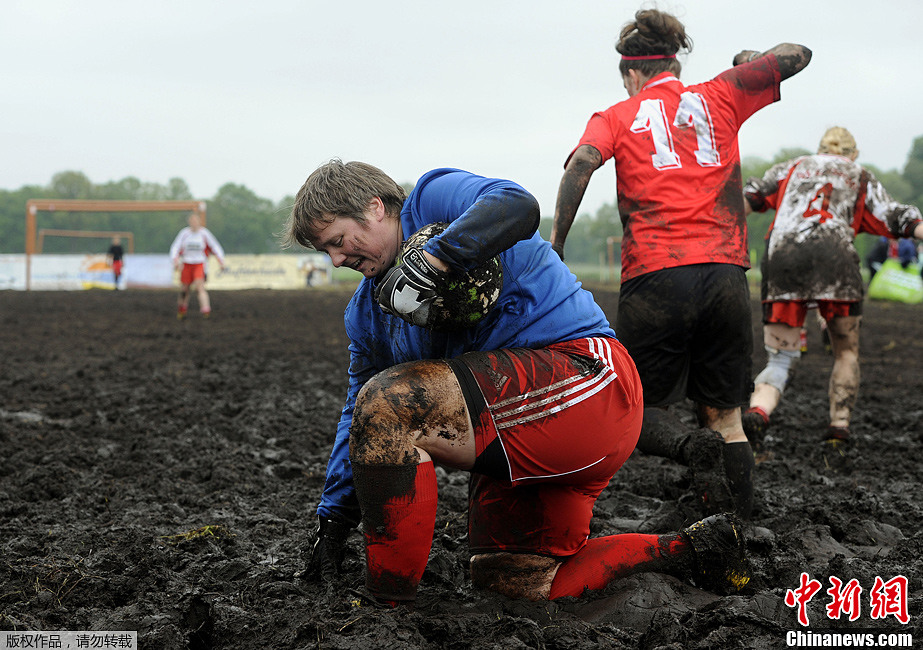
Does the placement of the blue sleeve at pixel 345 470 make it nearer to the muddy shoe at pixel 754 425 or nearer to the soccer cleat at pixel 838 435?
the muddy shoe at pixel 754 425

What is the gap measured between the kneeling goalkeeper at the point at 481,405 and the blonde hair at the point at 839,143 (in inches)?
133

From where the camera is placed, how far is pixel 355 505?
275cm

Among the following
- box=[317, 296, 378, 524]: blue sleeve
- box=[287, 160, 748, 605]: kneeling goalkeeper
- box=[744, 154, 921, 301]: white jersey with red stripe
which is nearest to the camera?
box=[287, 160, 748, 605]: kneeling goalkeeper

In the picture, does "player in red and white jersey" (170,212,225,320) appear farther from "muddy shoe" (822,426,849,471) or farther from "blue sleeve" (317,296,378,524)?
"blue sleeve" (317,296,378,524)

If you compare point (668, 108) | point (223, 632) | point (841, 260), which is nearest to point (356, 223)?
point (223, 632)

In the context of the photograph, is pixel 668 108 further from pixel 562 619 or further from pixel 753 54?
pixel 562 619

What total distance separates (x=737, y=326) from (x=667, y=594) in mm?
1420

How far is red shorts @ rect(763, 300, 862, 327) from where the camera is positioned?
4.98m

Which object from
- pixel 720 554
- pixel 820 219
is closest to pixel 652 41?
pixel 820 219

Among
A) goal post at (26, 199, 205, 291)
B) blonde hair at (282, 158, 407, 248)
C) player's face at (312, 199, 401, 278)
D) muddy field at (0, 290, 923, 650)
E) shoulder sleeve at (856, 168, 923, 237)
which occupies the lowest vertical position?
muddy field at (0, 290, 923, 650)

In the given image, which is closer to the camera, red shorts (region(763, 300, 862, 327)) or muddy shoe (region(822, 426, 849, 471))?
muddy shoe (region(822, 426, 849, 471))

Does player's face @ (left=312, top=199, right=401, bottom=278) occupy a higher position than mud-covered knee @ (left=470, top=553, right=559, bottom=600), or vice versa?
player's face @ (left=312, top=199, right=401, bottom=278)

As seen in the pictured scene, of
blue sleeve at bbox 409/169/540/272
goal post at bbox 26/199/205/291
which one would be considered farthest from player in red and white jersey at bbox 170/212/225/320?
goal post at bbox 26/199/205/291

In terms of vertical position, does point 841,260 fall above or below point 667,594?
above
